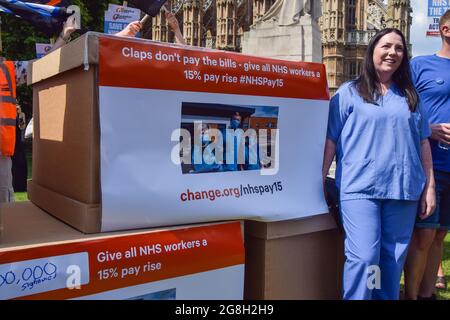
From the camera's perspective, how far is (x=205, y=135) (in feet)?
6.55

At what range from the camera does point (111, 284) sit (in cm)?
173

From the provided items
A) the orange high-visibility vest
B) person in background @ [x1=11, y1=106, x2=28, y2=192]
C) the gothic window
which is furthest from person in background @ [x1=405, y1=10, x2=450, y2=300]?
the gothic window

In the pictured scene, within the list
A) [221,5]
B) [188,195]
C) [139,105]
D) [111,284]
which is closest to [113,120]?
[139,105]

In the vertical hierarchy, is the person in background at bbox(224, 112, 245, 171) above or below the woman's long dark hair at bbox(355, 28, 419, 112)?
below

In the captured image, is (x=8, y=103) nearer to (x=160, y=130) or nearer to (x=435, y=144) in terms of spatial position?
(x=160, y=130)

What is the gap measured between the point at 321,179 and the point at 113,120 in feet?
3.70

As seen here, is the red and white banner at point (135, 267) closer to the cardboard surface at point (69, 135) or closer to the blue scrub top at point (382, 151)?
the cardboard surface at point (69, 135)

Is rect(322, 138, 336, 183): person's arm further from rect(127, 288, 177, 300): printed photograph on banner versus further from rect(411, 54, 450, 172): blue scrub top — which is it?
rect(127, 288, 177, 300): printed photograph on banner

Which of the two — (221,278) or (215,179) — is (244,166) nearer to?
(215,179)

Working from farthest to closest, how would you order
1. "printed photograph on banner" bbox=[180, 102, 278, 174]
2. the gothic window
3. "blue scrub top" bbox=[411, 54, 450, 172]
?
the gothic window < "blue scrub top" bbox=[411, 54, 450, 172] < "printed photograph on banner" bbox=[180, 102, 278, 174]

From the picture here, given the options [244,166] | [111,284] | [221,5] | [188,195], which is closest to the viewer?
[111,284]

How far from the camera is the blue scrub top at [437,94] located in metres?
2.84

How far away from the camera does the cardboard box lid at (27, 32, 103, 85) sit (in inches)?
70.9

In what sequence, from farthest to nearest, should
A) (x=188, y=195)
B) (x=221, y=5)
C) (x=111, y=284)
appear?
(x=221, y=5) → (x=188, y=195) → (x=111, y=284)
